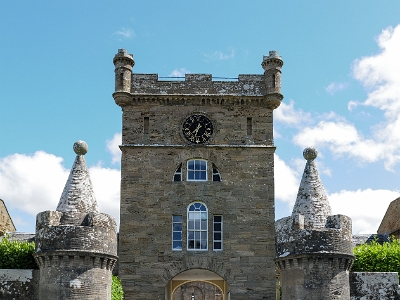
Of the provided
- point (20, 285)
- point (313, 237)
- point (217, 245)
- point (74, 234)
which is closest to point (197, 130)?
point (217, 245)

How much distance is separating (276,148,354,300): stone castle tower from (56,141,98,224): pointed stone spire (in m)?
5.55

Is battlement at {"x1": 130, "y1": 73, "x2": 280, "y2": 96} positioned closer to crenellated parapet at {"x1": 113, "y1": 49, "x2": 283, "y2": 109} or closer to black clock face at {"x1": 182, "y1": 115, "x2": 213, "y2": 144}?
crenellated parapet at {"x1": 113, "y1": 49, "x2": 283, "y2": 109}

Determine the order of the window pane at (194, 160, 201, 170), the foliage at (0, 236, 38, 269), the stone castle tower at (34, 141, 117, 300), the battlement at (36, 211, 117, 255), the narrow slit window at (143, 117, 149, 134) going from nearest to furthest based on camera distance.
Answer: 1. the stone castle tower at (34, 141, 117, 300)
2. the battlement at (36, 211, 117, 255)
3. the foliage at (0, 236, 38, 269)
4. the window pane at (194, 160, 201, 170)
5. the narrow slit window at (143, 117, 149, 134)

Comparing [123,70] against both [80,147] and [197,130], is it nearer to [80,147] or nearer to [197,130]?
[197,130]

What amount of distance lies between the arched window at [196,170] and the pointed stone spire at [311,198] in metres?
12.2

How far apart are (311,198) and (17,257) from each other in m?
9.25

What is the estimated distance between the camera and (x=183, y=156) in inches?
1185

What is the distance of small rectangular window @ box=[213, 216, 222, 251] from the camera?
2920 cm

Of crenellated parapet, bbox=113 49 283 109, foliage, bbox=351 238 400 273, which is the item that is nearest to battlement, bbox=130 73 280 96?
crenellated parapet, bbox=113 49 283 109

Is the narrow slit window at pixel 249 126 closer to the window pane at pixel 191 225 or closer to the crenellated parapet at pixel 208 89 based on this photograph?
the crenellated parapet at pixel 208 89

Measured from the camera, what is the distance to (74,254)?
1566 cm

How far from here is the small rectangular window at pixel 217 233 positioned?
29203 mm

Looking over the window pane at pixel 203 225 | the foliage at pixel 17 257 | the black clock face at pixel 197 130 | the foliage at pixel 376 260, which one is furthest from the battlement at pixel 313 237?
the black clock face at pixel 197 130

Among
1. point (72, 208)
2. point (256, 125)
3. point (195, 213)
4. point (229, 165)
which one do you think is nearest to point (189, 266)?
point (195, 213)
